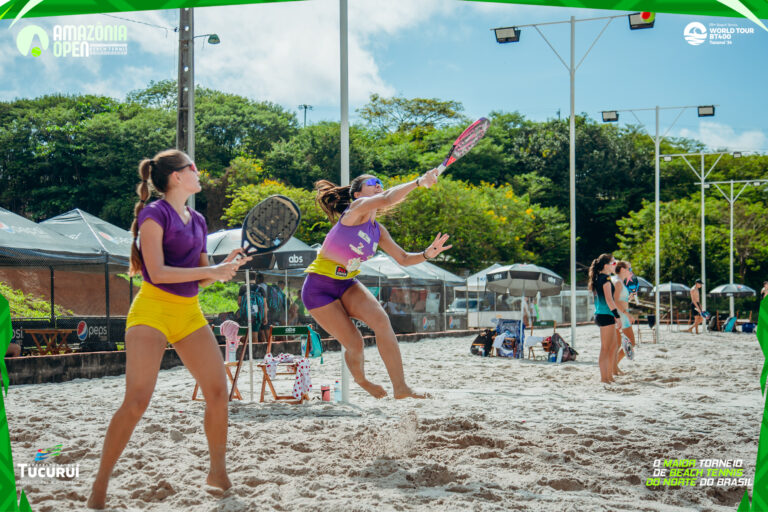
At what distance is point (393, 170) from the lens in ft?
131

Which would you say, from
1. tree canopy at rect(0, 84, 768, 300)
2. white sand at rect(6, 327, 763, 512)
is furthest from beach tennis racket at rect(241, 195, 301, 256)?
tree canopy at rect(0, 84, 768, 300)

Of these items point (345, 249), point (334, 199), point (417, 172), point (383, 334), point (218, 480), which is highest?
point (417, 172)

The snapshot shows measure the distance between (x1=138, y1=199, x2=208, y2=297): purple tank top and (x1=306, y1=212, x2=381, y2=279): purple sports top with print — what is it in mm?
1149

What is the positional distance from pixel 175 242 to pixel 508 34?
11.1 m

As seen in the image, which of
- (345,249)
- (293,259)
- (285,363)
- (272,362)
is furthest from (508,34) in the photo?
(345,249)

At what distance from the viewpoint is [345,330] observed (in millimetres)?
4457

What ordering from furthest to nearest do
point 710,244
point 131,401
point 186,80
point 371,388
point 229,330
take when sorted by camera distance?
point 710,244 → point 186,80 → point 229,330 → point 371,388 → point 131,401

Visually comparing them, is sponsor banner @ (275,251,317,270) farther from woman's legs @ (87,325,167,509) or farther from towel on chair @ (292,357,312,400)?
woman's legs @ (87,325,167,509)

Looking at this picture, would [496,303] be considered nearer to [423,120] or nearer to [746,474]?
[746,474]

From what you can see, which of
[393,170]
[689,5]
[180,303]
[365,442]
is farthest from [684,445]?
[393,170]

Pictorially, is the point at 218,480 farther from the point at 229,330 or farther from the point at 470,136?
the point at 229,330

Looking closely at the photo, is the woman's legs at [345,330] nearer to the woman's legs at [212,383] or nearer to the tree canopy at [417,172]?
the woman's legs at [212,383]

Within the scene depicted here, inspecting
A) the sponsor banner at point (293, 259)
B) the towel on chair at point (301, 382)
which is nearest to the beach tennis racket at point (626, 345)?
the towel on chair at point (301, 382)

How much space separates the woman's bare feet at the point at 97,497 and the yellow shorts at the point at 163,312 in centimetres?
75
